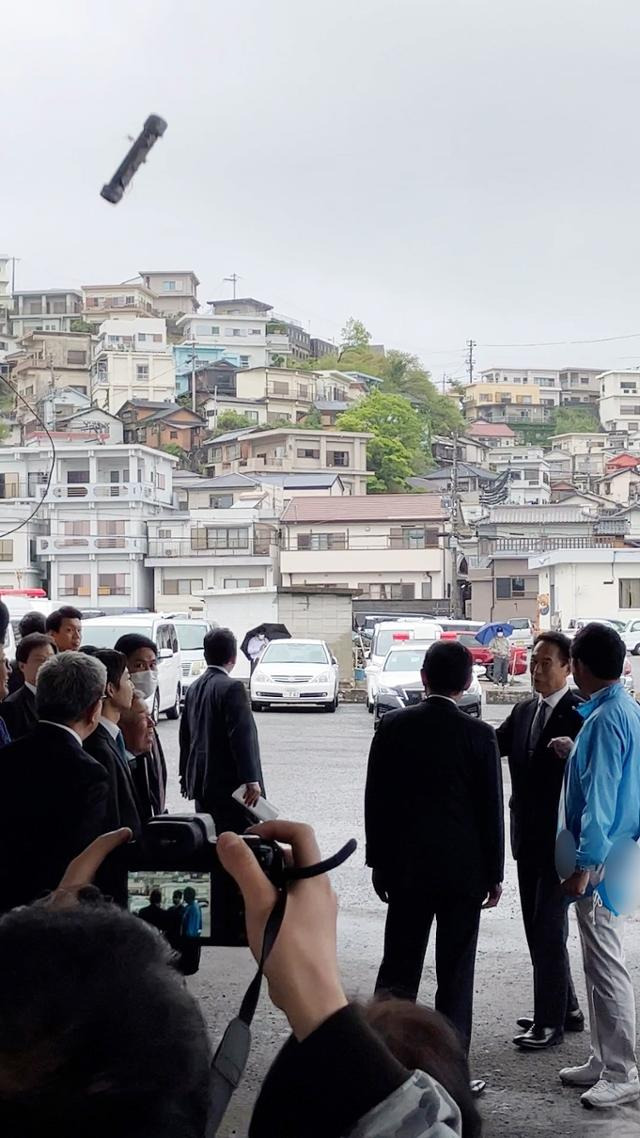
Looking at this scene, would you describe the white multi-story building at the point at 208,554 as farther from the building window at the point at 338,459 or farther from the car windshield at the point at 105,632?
the car windshield at the point at 105,632

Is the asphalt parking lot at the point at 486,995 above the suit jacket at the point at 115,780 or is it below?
below

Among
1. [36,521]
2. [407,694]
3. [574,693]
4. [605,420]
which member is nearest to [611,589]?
[36,521]

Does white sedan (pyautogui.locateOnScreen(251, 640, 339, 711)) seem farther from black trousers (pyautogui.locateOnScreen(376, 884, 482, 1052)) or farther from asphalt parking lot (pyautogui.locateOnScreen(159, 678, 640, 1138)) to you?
black trousers (pyautogui.locateOnScreen(376, 884, 482, 1052))

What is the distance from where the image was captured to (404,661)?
21469 millimetres

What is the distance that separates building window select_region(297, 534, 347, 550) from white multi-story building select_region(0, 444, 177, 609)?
22.1 feet

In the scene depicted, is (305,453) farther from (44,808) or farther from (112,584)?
(44,808)

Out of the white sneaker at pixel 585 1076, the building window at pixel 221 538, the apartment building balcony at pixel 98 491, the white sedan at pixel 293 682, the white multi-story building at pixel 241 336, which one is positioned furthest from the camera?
the white multi-story building at pixel 241 336

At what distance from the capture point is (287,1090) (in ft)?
4.79

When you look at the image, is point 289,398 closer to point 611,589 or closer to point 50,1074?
point 611,589

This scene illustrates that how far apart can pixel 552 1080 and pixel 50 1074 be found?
4265mm

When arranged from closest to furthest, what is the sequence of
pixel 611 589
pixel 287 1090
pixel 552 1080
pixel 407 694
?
1. pixel 287 1090
2. pixel 552 1080
3. pixel 407 694
4. pixel 611 589

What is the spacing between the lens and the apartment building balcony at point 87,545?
52.9 m

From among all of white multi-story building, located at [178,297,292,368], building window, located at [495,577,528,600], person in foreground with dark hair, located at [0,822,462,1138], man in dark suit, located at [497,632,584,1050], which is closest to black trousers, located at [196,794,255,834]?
man in dark suit, located at [497,632,584,1050]

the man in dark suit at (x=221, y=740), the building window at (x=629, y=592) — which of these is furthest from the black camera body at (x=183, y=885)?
the building window at (x=629, y=592)
